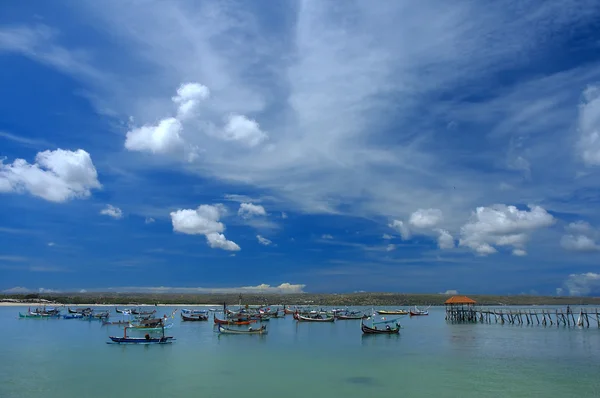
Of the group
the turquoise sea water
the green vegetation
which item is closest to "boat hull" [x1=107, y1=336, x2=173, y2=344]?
the turquoise sea water

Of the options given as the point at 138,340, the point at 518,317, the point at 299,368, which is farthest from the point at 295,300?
the point at 299,368

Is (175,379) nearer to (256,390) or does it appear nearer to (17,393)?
(256,390)

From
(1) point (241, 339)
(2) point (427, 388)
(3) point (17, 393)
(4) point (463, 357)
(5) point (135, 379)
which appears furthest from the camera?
(1) point (241, 339)

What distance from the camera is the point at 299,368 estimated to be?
Result: 2322 cm

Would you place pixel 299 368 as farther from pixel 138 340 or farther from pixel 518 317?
pixel 518 317

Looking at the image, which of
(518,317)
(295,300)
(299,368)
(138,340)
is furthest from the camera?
(295,300)

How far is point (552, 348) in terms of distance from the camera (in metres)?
Answer: 31.4

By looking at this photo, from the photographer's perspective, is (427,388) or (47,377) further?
(47,377)

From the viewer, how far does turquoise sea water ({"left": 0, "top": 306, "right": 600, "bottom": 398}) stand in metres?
18.3

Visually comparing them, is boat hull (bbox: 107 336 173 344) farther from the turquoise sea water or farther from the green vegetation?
the green vegetation

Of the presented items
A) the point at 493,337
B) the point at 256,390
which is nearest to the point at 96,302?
the point at 493,337

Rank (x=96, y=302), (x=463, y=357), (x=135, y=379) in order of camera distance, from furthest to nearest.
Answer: (x=96, y=302) < (x=463, y=357) < (x=135, y=379)

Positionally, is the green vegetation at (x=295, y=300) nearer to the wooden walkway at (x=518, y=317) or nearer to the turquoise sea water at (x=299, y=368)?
the wooden walkway at (x=518, y=317)

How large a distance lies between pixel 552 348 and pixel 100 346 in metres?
29.7
